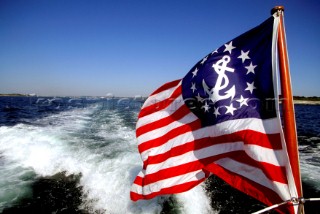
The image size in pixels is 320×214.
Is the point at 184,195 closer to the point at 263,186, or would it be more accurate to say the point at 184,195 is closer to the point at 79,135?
the point at 263,186

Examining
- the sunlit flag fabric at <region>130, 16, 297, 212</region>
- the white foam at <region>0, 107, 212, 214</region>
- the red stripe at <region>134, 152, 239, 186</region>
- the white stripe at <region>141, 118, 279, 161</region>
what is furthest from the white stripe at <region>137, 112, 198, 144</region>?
the white foam at <region>0, 107, 212, 214</region>

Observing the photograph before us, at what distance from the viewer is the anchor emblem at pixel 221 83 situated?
3.04 m

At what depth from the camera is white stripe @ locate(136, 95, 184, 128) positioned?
3769 mm

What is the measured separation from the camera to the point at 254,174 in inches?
112

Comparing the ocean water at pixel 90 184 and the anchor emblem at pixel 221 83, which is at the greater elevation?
the anchor emblem at pixel 221 83

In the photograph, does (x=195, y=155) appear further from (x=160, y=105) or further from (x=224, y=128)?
(x=160, y=105)

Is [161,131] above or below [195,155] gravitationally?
above

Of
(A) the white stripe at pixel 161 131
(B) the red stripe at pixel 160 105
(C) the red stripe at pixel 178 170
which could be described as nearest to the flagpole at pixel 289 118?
(C) the red stripe at pixel 178 170

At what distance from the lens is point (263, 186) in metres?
2.77

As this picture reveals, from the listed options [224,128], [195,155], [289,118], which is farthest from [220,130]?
[289,118]

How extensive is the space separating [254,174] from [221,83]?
1.35 m

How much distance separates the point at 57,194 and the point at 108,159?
8.99 ft

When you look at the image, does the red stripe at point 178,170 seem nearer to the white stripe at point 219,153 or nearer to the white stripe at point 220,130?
the white stripe at point 219,153

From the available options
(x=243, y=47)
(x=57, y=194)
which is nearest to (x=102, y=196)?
(x=57, y=194)
